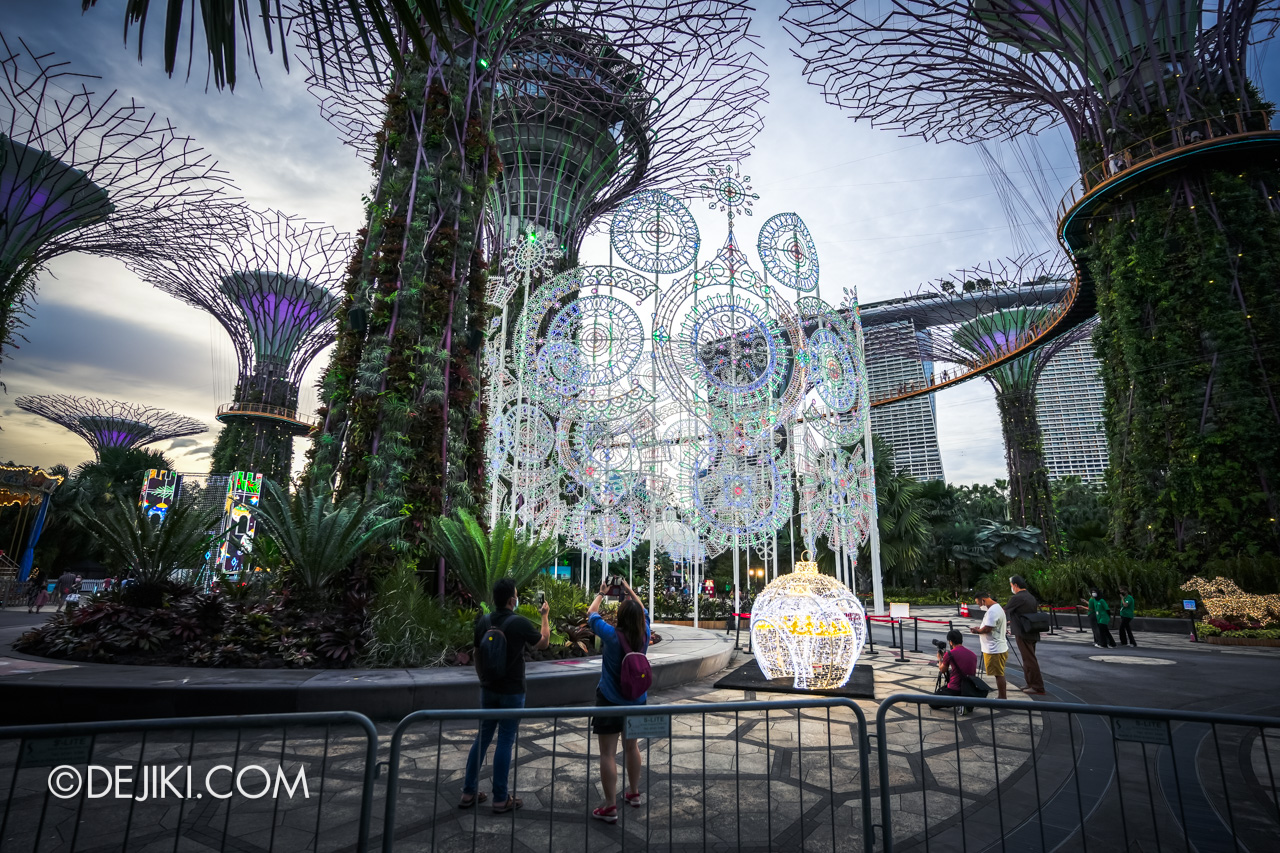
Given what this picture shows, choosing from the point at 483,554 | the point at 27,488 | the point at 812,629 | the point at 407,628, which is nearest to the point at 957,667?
the point at 812,629

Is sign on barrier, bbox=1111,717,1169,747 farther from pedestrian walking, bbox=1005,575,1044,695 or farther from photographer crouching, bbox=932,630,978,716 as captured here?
pedestrian walking, bbox=1005,575,1044,695

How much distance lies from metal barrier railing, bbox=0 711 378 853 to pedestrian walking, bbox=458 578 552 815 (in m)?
0.63

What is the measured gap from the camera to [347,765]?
13.6ft

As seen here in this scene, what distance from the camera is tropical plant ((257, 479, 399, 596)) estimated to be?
738 centimetres

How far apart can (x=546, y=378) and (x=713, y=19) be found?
29.0ft

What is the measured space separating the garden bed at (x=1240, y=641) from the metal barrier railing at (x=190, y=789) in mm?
17039

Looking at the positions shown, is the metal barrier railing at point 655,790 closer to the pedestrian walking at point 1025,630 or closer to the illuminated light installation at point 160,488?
the pedestrian walking at point 1025,630

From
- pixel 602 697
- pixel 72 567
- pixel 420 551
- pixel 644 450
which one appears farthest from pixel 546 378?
pixel 72 567

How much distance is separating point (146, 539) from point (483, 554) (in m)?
4.17

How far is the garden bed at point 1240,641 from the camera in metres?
12.4

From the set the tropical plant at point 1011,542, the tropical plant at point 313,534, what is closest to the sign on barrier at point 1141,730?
the tropical plant at point 313,534

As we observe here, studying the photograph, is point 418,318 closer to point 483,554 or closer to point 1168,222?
point 483,554

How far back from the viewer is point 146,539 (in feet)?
25.0

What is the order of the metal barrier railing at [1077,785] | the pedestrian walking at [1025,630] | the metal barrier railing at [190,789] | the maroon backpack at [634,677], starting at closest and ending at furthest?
the metal barrier railing at [190,789] < the metal barrier railing at [1077,785] < the maroon backpack at [634,677] < the pedestrian walking at [1025,630]
